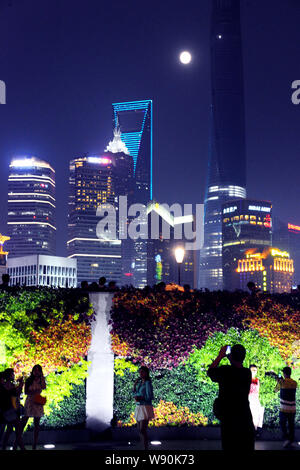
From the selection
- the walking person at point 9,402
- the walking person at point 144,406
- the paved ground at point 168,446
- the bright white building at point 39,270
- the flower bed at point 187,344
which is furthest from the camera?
the bright white building at point 39,270

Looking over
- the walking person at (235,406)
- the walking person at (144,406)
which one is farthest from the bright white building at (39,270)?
the walking person at (235,406)

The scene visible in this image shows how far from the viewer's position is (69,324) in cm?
1533

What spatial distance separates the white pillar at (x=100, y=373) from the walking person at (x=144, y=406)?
2942mm

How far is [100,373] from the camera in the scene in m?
15.5

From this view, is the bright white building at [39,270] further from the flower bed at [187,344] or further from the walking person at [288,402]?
the walking person at [288,402]

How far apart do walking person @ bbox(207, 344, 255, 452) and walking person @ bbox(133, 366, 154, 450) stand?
5136 mm

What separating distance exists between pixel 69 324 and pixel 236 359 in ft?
27.4

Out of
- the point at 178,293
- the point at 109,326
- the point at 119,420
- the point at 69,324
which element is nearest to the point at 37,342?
the point at 69,324

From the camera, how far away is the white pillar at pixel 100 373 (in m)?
15.2

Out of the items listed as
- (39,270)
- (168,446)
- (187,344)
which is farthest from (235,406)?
(39,270)

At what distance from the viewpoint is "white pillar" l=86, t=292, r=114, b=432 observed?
600 inches

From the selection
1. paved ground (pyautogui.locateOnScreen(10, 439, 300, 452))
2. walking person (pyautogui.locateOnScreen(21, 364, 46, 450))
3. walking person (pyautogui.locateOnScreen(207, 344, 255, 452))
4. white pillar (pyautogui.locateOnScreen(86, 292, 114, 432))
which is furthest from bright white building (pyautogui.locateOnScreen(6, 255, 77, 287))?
walking person (pyautogui.locateOnScreen(207, 344, 255, 452))

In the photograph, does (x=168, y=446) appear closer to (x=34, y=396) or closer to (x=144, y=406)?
(x=144, y=406)
